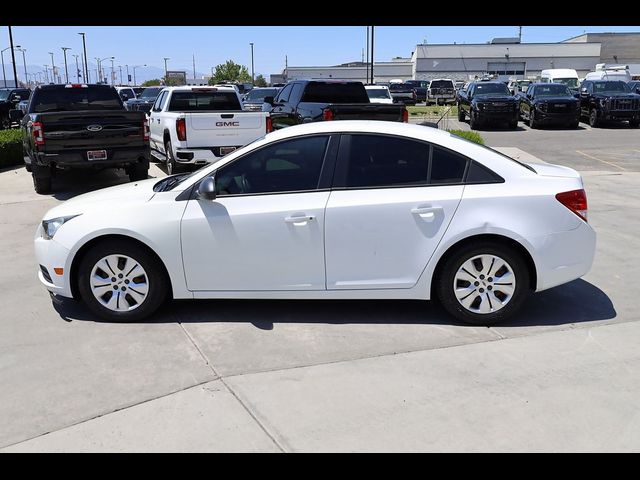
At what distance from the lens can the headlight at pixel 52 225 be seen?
507cm

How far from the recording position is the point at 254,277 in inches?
194

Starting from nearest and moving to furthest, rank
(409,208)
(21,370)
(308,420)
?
(308,420), (21,370), (409,208)

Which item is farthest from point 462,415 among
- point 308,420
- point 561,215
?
point 561,215

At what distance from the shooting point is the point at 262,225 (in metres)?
4.84

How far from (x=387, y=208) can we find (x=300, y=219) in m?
0.67

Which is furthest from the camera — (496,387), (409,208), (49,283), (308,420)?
(49,283)

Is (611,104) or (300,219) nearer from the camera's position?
(300,219)

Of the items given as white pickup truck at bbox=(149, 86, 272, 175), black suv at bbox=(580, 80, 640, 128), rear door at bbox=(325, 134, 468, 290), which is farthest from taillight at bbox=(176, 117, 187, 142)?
black suv at bbox=(580, 80, 640, 128)

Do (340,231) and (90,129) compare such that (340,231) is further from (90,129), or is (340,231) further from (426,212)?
(90,129)

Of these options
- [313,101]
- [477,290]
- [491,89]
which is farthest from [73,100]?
[491,89]

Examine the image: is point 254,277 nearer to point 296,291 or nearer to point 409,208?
point 296,291

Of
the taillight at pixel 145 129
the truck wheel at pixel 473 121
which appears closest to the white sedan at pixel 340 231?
the taillight at pixel 145 129
